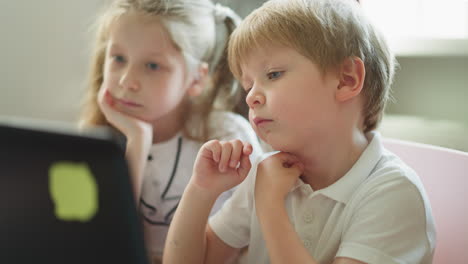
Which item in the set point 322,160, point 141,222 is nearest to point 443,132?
point 322,160

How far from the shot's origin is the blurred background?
4.17ft

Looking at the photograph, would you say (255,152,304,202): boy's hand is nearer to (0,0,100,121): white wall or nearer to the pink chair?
the pink chair

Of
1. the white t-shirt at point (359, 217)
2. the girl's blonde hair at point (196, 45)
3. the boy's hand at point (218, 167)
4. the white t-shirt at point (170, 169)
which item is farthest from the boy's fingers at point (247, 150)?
the girl's blonde hair at point (196, 45)

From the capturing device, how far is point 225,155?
0.75 metres

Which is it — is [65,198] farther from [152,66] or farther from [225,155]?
[152,66]

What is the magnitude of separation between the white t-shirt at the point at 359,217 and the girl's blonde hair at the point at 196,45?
0.36 metres

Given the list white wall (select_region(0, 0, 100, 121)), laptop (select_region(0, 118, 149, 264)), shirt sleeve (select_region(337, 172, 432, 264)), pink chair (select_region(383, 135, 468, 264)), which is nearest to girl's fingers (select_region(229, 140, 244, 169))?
shirt sleeve (select_region(337, 172, 432, 264))

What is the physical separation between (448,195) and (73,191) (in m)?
0.70

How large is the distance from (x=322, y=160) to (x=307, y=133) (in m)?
0.07

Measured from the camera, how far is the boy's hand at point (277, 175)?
2.34ft

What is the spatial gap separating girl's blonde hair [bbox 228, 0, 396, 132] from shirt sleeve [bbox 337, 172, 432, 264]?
176mm

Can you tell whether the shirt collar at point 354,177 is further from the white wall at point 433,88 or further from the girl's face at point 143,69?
the white wall at point 433,88

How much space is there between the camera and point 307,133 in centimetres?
72

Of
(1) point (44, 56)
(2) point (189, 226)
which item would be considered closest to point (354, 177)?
(2) point (189, 226)
